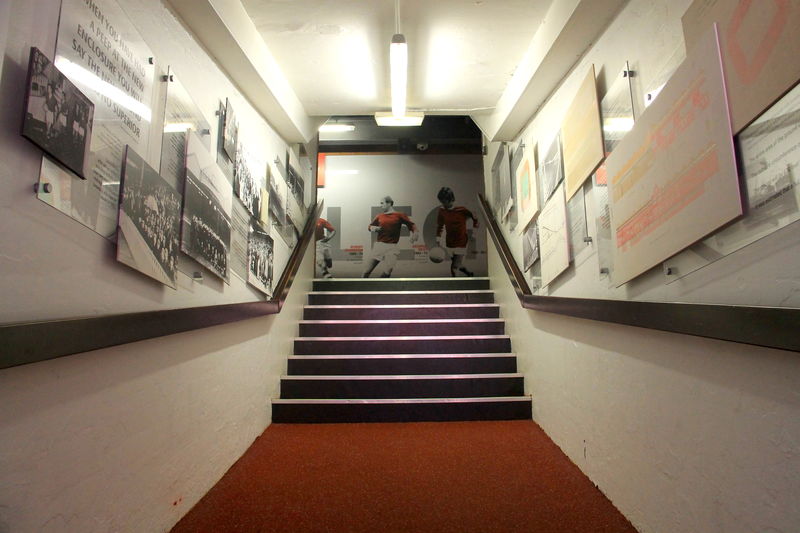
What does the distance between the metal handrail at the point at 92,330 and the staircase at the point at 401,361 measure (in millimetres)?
1138

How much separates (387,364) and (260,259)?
4.22 feet

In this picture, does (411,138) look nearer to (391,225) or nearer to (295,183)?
(391,225)

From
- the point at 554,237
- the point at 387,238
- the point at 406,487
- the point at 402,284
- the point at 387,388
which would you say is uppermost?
the point at 387,238

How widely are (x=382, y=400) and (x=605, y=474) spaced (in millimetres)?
1453

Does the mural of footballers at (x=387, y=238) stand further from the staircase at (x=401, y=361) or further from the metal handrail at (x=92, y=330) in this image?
the metal handrail at (x=92, y=330)

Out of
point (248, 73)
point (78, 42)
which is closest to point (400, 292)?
point (248, 73)

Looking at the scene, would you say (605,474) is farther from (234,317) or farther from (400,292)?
(400,292)

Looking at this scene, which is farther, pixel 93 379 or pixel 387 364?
pixel 387 364

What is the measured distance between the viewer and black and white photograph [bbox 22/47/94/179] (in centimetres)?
82

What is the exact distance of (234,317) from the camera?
1843 millimetres

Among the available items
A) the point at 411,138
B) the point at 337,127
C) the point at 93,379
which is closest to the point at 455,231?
the point at 411,138

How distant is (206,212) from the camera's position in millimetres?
1649

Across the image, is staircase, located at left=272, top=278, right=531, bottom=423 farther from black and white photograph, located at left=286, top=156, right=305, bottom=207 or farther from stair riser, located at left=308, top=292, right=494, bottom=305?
black and white photograph, located at left=286, top=156, right=305, bottom=207

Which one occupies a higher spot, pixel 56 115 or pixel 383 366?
pixel 56 115
